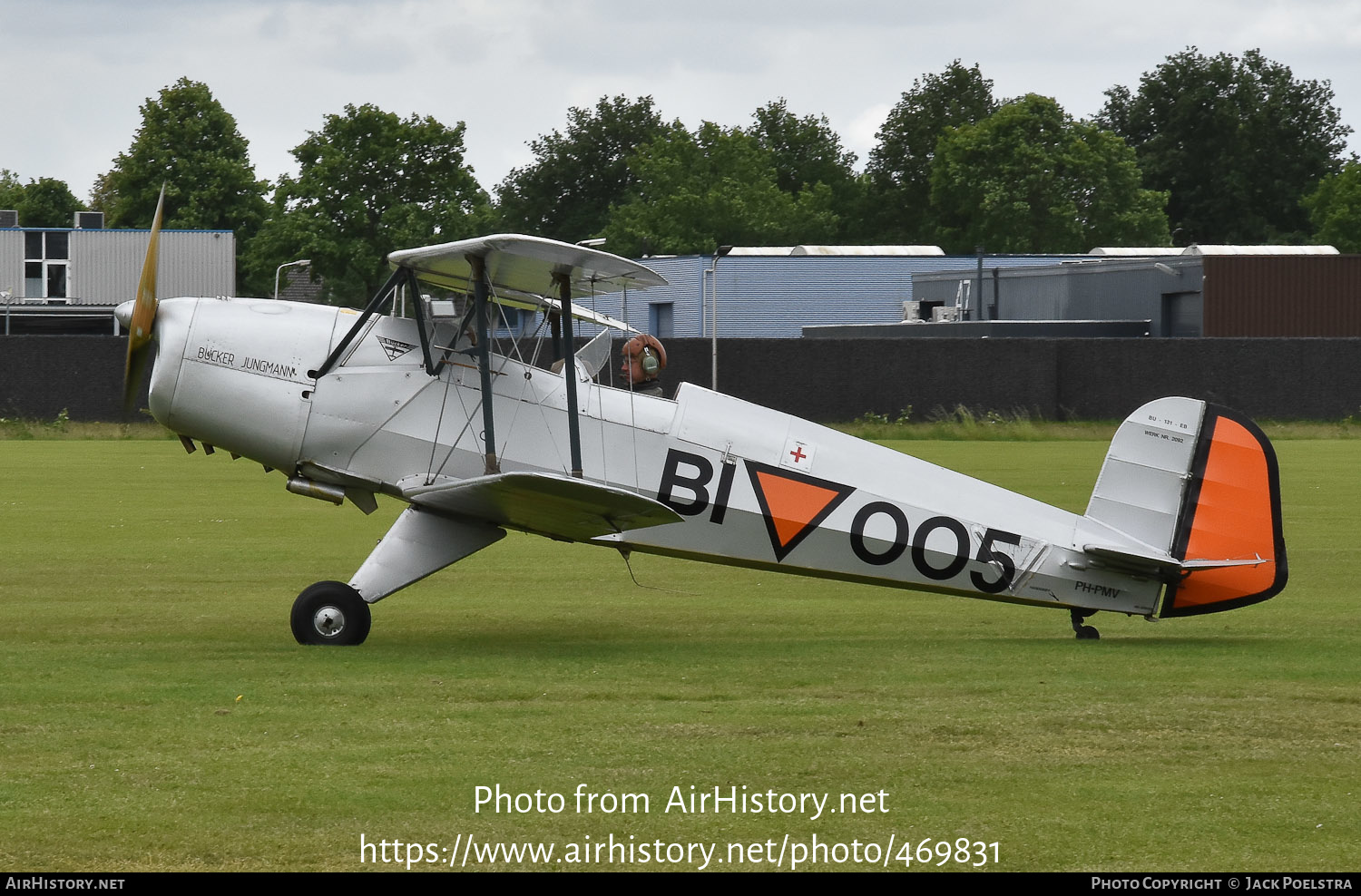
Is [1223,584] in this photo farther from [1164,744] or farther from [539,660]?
[539,660]

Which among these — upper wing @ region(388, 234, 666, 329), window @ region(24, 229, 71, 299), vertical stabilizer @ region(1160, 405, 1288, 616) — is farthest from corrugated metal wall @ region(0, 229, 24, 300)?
vertical stabilizer @ region(1160, 405, 1288, 616)

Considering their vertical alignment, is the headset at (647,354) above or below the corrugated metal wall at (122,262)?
below

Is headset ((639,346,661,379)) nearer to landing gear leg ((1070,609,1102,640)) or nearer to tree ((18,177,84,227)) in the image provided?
landing gear leg ((1070,609,1102,640))

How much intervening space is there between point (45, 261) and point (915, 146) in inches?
2686

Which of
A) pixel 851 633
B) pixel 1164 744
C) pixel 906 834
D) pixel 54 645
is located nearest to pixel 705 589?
pixel 851 633

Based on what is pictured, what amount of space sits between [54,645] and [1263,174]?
10494 centimetres

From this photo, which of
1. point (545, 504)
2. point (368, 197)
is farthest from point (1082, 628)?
point (368, 197)

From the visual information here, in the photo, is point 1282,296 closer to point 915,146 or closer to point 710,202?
point 710,202

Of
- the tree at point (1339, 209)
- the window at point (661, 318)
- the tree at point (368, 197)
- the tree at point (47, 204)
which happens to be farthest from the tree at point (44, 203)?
the tree at point (1339, 209)

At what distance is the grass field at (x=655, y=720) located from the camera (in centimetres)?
625

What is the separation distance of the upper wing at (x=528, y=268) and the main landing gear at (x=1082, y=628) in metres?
3.81

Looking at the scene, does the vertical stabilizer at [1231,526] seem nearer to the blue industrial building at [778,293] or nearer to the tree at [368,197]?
the blue industrial building at [778,293]
